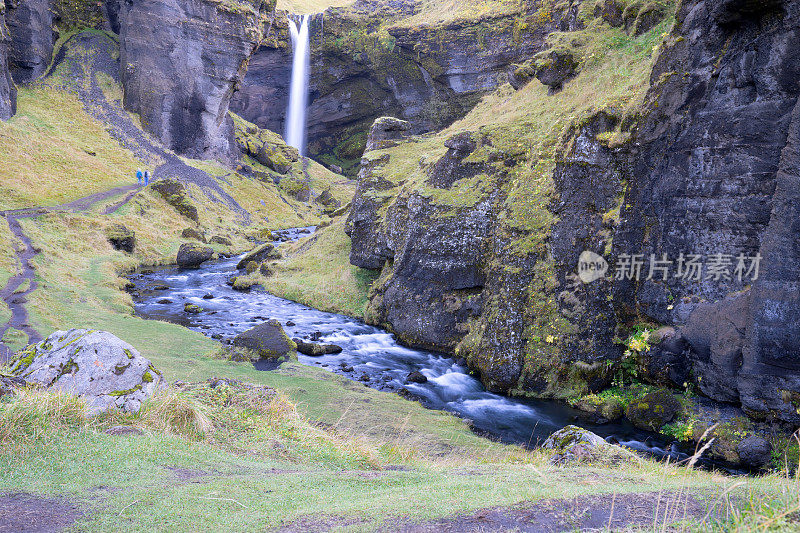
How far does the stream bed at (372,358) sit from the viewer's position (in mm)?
14719

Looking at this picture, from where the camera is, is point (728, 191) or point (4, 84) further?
point (4, 84)

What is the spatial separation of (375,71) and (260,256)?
46.4m

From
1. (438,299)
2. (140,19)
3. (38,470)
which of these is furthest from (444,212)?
(140,19)

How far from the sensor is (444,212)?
879 inches

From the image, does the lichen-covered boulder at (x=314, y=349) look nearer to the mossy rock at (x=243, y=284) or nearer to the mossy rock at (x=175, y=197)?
the mossy rock at (x=243, y=284)

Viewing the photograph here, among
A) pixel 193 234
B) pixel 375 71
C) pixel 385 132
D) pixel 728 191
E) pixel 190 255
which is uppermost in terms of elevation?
pixel 375 71

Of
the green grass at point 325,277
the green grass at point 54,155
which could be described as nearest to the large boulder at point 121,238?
the green grass at point 54,155

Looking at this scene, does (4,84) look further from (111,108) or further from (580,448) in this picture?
(580,448)

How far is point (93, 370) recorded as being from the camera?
8.41m

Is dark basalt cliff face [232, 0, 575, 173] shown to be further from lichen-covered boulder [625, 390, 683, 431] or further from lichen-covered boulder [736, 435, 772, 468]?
lichen-covered boulder [736, 435, 772, 468]

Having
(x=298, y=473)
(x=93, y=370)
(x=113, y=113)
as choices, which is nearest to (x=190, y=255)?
(x=93, y=370)

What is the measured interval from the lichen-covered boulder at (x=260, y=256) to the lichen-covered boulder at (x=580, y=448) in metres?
28.1

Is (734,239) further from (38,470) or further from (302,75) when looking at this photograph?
(302,75)

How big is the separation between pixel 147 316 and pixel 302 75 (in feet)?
213
